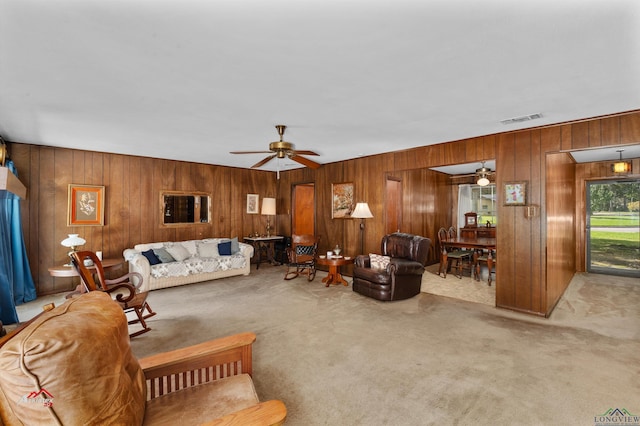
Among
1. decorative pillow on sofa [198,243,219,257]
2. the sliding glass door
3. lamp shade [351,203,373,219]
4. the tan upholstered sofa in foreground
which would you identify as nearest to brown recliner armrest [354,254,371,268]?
lamp shade [351,203,373,219]

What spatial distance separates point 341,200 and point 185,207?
132 inches

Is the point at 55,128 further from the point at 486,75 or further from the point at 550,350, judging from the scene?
the point at 550,350

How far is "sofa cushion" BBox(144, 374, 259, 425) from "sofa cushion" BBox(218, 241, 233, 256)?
15.5 ft

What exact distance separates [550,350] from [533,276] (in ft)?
3.94

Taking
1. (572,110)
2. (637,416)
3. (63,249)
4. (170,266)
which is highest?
(572,110)

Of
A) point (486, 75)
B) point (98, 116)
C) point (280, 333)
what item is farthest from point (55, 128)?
point (486, 75)

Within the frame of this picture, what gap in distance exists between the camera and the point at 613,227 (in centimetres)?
621

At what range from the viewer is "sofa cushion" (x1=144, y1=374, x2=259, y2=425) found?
132 cm

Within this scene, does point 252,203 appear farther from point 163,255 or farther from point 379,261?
point 379,261

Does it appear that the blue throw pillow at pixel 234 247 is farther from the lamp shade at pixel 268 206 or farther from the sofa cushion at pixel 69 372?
the sofa cushion at pixel 69 372

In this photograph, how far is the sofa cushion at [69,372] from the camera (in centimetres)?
87

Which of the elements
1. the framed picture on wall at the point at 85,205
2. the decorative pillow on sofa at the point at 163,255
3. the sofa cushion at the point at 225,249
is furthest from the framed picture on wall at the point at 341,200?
the framed picture on wall at the point at 85,205

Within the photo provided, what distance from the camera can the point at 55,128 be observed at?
12.6 ft

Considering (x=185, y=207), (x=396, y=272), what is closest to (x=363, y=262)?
(x=396, y=272)
